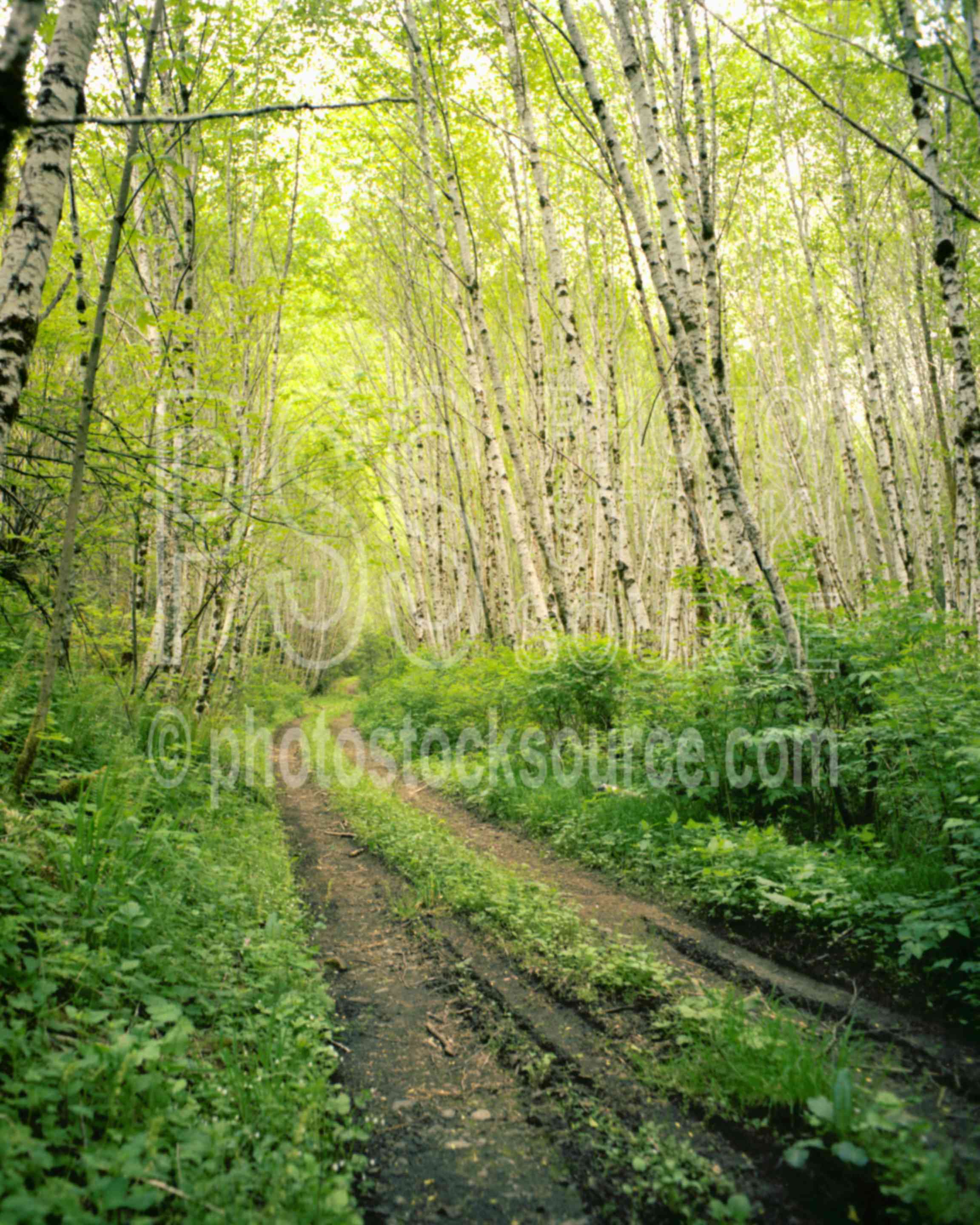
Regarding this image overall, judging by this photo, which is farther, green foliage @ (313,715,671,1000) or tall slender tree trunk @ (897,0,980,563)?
tall slender tree trunk @ (897,0,980,563)

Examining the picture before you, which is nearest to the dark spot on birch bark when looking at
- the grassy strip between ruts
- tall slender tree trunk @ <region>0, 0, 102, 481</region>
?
tall slender tree trunk @ <region>0, 0, 102, 481</region>

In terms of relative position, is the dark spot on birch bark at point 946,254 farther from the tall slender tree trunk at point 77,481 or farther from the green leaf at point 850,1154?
the green leaf at point 850,1154

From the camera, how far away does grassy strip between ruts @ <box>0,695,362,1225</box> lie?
177cm

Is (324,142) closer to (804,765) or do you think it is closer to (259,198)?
(259,198)

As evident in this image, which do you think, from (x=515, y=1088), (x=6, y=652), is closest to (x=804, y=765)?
(x=515, y=1088)

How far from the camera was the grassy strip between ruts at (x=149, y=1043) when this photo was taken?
1.77 meters

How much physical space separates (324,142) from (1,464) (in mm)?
12844

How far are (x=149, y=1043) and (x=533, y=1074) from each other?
1480 mm

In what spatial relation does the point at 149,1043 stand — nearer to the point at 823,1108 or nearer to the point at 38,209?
the point at 823,1108

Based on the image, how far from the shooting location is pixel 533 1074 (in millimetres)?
2619

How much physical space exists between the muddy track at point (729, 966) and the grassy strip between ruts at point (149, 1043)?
1864 millimetres

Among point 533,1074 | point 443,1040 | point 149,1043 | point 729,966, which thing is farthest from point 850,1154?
point 149,1043

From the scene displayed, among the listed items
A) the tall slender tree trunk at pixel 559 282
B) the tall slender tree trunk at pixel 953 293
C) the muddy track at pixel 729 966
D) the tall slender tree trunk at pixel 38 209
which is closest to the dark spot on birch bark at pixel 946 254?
the tall slender tree trunk at pixel 953 293

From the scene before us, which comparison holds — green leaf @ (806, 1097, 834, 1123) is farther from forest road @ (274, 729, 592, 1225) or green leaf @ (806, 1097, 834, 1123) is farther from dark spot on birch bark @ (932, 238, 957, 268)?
dark spot on birch bark @ (932, 238, 957, 268)
